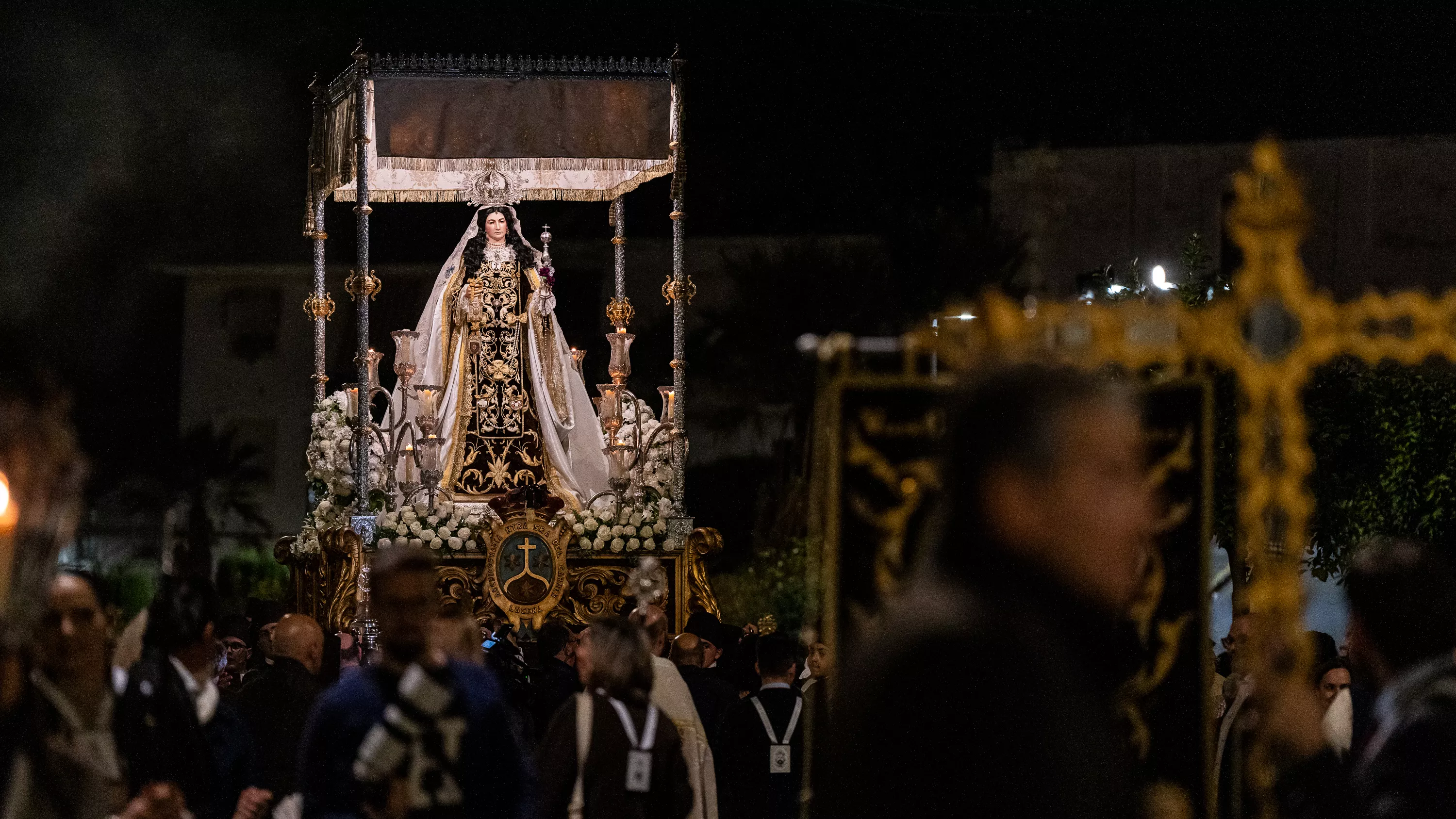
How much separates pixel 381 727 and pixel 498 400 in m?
11.1

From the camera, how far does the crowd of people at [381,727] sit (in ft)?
14.7

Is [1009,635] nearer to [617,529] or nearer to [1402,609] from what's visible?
[1402,609]

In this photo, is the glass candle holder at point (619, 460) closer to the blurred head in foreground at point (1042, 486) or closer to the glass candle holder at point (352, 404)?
the glass candle holder at point (352, 404)

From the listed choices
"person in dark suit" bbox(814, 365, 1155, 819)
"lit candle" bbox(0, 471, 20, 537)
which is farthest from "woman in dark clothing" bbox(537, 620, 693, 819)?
"person in dark suit" bbox(814, 365, 1155, 819)

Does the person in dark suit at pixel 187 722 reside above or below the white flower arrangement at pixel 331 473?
below

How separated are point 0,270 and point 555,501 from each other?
14363 mm

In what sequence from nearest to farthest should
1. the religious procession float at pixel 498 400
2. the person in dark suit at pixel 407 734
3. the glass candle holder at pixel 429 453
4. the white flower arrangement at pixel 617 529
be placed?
1. the person in dark suit at pixel 407 734
2. the religious procession float at pixel 498 400
3. the white flower arrangement at pixel 617 529
4. the glass candle holder at pixel 429 453

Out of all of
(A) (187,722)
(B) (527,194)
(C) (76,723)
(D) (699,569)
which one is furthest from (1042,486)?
(B) (527,194)

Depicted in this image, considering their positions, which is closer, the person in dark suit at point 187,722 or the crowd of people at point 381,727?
the crowd of people at point 381,727

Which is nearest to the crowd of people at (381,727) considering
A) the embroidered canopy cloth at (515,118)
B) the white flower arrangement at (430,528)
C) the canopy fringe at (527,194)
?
the white flower arrangement at (430,528)

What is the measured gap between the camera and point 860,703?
8.50 feet

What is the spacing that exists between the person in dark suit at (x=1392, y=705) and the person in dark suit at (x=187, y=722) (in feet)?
10.3

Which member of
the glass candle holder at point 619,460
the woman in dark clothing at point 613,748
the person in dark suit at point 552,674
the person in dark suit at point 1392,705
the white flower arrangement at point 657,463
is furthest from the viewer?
the white flower arrangement at point 657,463

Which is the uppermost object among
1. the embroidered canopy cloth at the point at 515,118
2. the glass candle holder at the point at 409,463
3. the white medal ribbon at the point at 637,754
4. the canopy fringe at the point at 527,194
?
the embroidered canopy cloth at the point at 515,118
